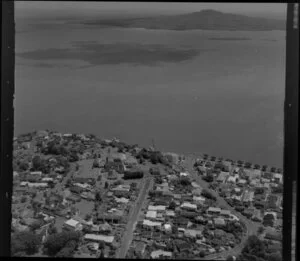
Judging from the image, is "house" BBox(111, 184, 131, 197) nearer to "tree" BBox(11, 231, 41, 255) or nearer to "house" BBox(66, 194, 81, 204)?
"house" BBox(66, 194, 81, 204)

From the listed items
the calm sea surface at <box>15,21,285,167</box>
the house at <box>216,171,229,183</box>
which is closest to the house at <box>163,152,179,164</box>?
the calm sea surface at <box>15,21,285,167</box>

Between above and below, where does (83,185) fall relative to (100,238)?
above

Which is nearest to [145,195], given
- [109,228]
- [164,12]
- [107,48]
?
[109,228]

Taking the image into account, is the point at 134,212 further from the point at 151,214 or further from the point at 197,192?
the point at 197,192

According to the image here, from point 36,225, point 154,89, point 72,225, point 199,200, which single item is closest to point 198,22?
point 154,89

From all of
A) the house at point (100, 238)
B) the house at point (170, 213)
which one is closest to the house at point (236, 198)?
the house at point (170, 213)

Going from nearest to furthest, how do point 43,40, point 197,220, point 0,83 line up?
point 0,83
point 197,220
point 43,40

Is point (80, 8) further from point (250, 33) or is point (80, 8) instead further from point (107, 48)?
point (250, 33)
